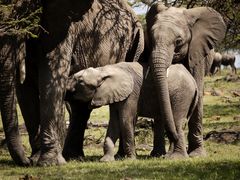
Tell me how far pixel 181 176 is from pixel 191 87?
12.5 ft

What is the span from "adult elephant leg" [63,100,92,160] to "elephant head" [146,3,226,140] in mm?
1822

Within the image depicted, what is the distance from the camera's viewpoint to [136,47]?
47.1 ft

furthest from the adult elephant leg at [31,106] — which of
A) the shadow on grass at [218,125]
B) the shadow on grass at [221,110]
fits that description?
the shadow on grass at [221,110]

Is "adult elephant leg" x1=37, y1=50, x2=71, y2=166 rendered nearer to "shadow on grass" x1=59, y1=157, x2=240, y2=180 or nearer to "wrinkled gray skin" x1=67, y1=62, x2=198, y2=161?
"wrinkled gray skin" x1=67, y1=62, x2=198, y2=161

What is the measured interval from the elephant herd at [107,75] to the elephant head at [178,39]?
0.02 metres

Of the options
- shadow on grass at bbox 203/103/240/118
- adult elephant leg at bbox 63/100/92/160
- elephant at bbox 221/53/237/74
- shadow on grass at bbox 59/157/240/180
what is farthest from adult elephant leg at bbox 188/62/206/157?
elephant at bbox 221/53/237/74

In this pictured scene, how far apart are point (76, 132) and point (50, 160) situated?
167cm

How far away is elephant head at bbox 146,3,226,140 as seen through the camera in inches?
493

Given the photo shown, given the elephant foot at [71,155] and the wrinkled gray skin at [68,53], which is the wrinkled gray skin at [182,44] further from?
the elephant foot at [71,155]

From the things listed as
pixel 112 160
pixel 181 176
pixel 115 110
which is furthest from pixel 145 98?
pixel 181 176

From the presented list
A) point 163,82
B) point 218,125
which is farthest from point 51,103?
point 218,125

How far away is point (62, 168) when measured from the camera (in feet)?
36.9

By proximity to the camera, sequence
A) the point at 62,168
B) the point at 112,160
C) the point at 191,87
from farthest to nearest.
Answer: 1. the point at 191,87
2. the point at 112,160
3. the point at 62,168

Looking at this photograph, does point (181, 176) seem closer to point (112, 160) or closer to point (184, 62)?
point (112, 160)
